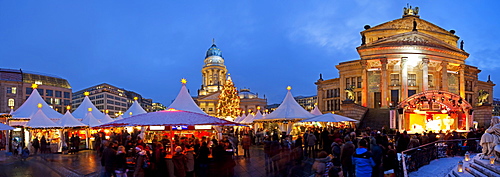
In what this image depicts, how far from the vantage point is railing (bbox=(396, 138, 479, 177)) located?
13055mm

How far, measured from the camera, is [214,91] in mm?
108750

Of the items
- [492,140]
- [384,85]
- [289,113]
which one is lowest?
[492,140]

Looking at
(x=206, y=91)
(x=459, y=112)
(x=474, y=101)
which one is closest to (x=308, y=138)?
(x=459, y=112)

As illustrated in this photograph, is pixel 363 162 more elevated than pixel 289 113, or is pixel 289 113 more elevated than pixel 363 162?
pixel 289 113

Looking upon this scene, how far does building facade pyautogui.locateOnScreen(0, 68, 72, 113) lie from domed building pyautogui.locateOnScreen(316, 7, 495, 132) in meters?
49.2

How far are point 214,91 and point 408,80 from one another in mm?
69975

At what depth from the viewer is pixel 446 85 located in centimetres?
4216

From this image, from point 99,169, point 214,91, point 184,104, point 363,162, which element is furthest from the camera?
point 214,91

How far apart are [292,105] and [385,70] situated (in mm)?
18278

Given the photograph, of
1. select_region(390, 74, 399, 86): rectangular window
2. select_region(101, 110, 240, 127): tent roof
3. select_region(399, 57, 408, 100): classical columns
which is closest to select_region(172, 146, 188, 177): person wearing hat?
select_region(101, 110, 240, 127): tent roof

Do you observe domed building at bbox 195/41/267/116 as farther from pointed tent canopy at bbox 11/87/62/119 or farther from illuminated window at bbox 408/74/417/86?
pointed tent canopy at bbox 11/87/62/119

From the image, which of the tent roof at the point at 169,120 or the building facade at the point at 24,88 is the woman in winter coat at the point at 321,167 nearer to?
the tent roof at the point at 169,120

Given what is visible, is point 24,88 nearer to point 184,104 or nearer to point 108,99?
point 108,99

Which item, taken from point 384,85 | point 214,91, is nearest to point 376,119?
point 384,85
